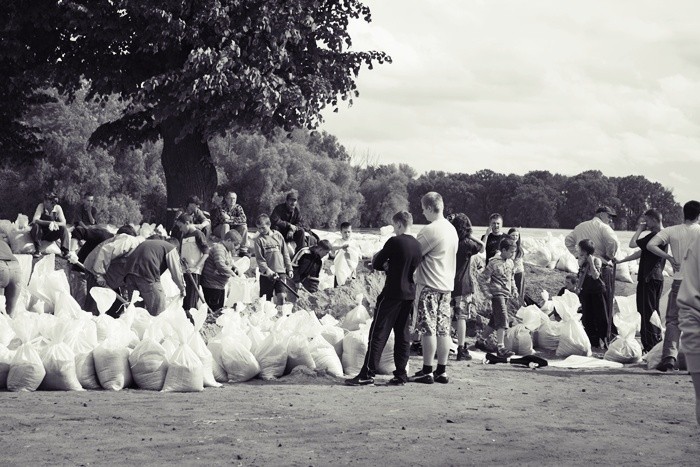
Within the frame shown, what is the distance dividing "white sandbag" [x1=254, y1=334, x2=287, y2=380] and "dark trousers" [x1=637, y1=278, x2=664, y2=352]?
4445 millimetres

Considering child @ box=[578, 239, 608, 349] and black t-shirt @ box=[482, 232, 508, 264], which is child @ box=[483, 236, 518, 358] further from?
black t-shirt @ box=[482, 232, 508, 264]

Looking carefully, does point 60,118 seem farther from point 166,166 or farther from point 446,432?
point 446,432

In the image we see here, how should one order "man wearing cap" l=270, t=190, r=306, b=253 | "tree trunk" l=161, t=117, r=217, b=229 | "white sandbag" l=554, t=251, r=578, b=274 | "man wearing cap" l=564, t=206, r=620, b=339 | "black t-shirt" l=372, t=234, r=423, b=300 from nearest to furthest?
"black t-shirt" l=372, t=234, r=423, b=300, "man wearing cap" l=564, t=206, r=620, b=339, "man wearing cap" l=270, t=190, r=306, b=253, "tree trunk" l=161, t=117, r=217, b=229, "white sandbag" l=554, t=251, r=578, b=274

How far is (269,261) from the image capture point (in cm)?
1292

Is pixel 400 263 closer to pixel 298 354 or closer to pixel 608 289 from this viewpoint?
pixel 298 354

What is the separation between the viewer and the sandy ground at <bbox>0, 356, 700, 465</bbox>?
607cm

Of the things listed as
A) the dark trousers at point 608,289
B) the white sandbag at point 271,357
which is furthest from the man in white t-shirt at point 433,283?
the dark trousers at point 608,289

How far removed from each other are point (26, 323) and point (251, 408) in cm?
249

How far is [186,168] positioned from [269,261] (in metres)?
7.09

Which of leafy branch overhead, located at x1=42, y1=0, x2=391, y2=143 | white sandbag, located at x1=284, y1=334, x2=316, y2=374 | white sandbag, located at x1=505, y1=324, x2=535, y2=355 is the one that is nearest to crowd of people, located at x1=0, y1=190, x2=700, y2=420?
white sandbag, located at x1=505, y1=324, x2=535, y2=355

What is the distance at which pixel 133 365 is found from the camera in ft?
28.2

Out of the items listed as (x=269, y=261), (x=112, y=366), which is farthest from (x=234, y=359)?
(x=269, y=261)

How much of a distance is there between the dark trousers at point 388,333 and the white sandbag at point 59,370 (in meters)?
2.41

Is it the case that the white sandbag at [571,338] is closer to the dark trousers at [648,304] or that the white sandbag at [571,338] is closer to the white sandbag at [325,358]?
the dark trousers at [648,304]
